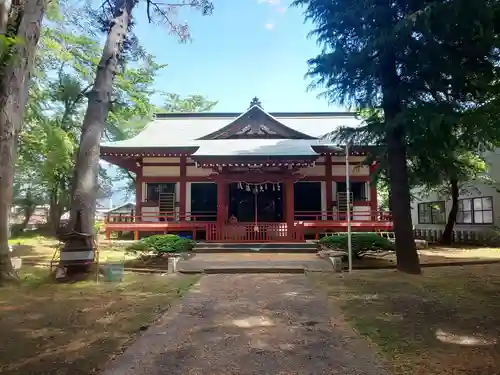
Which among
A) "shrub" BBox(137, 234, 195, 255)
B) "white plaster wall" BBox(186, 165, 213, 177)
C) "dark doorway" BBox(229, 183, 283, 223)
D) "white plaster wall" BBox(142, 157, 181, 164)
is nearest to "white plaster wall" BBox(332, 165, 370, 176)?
"dark doorway" BBox(229, 183, 283, 223)

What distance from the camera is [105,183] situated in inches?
992

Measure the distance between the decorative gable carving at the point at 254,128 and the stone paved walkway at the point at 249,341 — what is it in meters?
11.8

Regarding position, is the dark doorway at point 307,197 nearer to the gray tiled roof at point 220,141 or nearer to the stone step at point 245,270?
the gray tiled roof at point 220,141

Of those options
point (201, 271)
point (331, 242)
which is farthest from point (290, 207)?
point (201, 271)

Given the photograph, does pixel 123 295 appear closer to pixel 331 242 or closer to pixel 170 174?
pixel 331 242

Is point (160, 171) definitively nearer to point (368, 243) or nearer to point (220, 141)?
point (220, 141)

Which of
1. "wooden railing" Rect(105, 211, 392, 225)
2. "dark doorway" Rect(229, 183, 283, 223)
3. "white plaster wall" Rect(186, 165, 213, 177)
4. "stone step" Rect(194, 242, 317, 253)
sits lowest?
"stone step" Rect(194, 242, 317, 253)

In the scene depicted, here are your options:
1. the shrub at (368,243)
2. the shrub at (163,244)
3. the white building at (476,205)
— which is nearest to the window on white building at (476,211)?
the white building at (476,205)

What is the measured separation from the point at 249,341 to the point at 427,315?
2.63m

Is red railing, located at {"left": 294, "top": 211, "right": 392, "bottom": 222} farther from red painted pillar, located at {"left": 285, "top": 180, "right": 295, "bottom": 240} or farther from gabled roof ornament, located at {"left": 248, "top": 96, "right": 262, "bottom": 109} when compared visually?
gabled roof ornament, located at {"left": 248, "top": 96, "right": 262, "bottom": 109}

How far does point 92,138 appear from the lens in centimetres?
830

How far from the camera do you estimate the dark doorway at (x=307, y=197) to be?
649 inches

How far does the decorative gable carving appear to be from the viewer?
17094 millimetres

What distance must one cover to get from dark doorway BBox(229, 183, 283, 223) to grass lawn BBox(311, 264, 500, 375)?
8587 mm
